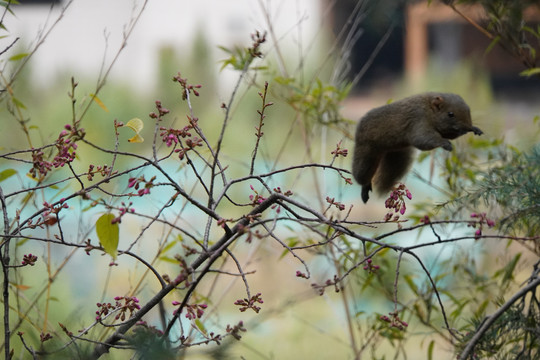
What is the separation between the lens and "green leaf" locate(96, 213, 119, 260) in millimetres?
542

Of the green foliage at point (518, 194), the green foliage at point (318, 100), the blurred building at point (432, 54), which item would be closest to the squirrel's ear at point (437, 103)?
the green foliage at point (518, 194)

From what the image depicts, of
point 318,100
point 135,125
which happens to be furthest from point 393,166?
point 135,125

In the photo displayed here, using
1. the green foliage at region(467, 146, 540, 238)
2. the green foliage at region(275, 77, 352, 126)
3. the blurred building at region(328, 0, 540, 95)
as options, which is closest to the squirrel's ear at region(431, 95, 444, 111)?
the green foliage at region(467, 146, 540, 238)

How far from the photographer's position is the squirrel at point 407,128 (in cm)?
97

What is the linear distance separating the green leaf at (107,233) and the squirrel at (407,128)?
53 cm

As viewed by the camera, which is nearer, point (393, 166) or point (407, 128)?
point (407, 128)

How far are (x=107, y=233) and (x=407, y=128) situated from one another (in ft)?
1.88

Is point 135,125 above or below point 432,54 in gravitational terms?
below

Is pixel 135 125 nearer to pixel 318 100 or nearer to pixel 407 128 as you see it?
pixel 407 128

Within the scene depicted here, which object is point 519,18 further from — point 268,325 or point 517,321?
point 268,325

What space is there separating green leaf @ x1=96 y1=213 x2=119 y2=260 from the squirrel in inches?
20.9

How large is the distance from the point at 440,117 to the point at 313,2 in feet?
6.42

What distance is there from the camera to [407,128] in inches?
39.4

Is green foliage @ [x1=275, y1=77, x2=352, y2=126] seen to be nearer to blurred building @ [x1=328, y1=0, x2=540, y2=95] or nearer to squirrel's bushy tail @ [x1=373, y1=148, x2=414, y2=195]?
squirrel's bushy tail @ [x1=373, y1=148, x2=414, y2=195]
